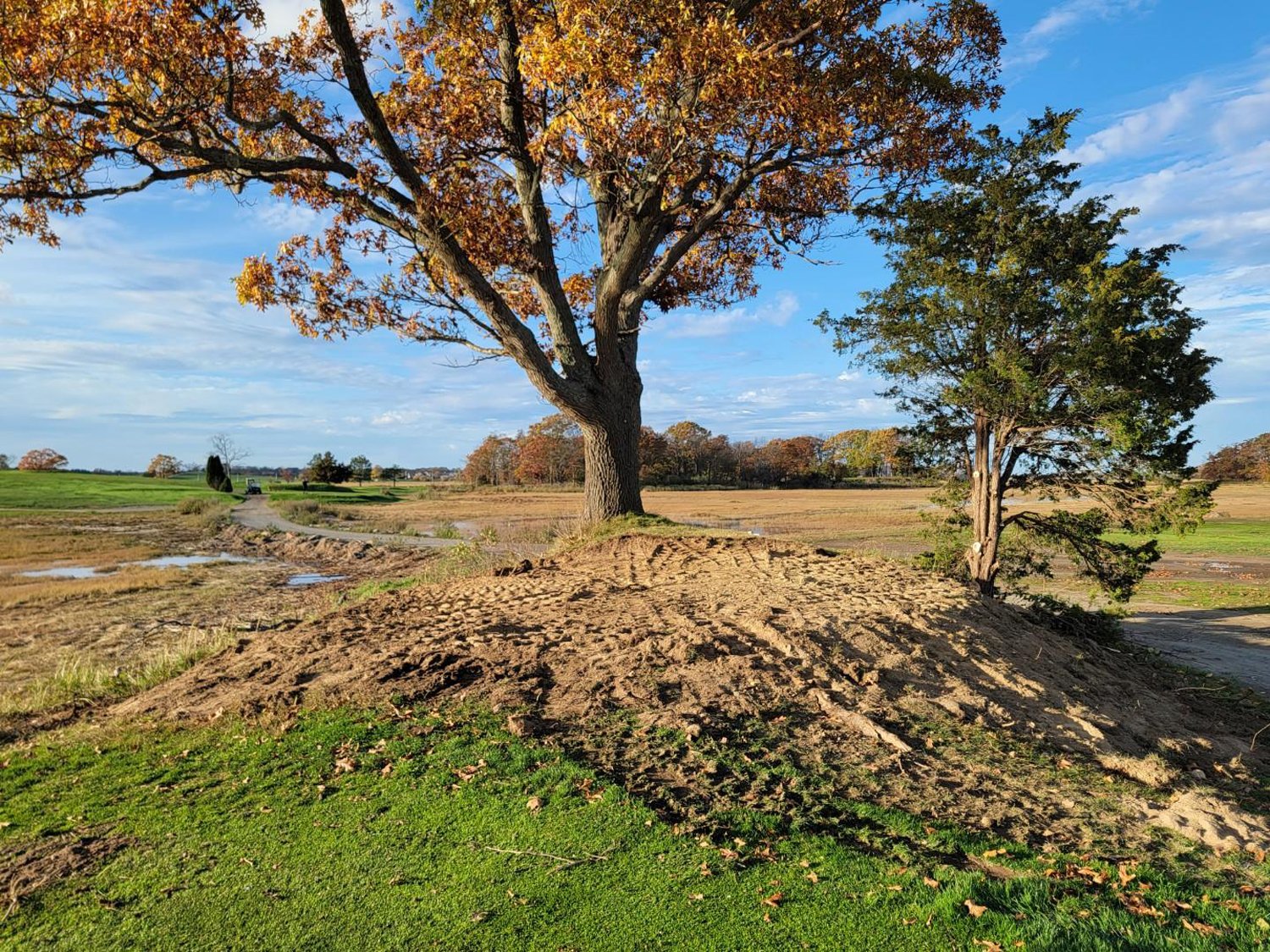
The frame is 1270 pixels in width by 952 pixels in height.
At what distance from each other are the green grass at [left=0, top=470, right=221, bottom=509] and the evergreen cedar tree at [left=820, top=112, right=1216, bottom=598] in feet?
223

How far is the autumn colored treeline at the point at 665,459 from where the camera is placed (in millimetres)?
100500

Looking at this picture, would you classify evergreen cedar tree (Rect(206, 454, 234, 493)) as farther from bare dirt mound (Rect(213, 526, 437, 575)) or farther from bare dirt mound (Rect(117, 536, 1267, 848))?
bare dirt mound (Rect(117, 536, 1267, 848))

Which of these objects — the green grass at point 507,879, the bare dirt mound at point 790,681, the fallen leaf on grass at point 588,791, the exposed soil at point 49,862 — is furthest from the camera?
the bare dirt mound at point 790,681

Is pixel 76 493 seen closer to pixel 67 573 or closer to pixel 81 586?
pixel 67 573

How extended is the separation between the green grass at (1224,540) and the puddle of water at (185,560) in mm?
37587

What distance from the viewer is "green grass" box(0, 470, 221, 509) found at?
6135 centimetres

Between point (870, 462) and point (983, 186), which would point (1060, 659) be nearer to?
point (870, 462)

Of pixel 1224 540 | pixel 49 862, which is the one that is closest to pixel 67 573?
pixel 49 862

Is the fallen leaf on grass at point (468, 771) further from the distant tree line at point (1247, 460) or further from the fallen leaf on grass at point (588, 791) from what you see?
the distant tree line at point (1247, 460)

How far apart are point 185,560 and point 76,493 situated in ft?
185

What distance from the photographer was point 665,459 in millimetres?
103438

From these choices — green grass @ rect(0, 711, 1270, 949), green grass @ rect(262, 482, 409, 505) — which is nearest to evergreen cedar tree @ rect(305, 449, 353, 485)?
green grass @ rect(262, 482, 409, 505)

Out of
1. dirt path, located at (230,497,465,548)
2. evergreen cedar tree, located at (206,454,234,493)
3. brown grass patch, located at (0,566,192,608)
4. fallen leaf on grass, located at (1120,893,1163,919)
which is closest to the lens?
fallen leaf on grass, located at (1120,893,1163,919)

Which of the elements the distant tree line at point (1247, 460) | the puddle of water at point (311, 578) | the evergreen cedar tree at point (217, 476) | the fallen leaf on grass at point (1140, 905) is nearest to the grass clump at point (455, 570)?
the puddle of water at point (311, 578)
